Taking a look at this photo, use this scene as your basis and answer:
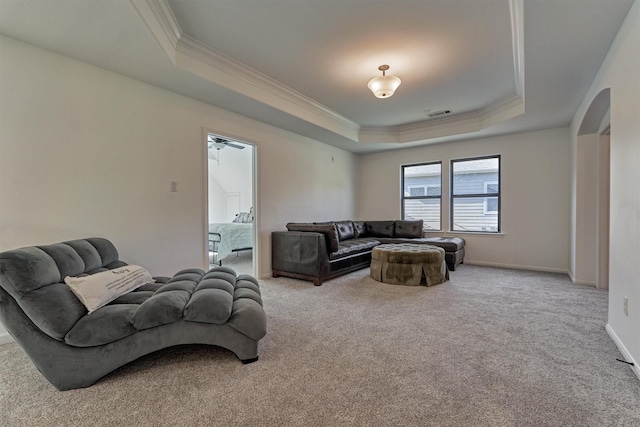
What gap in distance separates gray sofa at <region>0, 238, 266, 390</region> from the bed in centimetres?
320

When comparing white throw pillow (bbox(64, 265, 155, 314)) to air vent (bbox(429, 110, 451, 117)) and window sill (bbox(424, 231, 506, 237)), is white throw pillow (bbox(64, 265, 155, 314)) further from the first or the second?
window sill (bbox(424, 231, 506, 237))

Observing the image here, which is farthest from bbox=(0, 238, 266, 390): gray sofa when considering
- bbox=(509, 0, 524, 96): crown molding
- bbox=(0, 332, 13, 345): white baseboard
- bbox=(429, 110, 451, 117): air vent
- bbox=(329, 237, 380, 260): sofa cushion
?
bbox=(429, 110, 451, 117): air vent

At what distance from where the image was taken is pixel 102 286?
1.95 metres

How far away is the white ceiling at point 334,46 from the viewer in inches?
84.4

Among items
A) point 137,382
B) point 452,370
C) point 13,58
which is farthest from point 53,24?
point 452,370

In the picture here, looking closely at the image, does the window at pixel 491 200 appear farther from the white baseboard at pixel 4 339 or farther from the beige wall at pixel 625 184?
the white baseboard at pixel 4 339

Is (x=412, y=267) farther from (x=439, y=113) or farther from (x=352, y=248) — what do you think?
(x=439, y=113)

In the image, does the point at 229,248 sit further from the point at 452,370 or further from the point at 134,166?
the point at 452,370

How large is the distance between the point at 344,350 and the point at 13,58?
11.5ft

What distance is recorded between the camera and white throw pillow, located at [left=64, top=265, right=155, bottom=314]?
72.1 inches

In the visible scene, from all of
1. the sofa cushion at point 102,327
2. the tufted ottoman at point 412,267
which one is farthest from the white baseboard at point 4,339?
the tufted ottoman at point 412,267

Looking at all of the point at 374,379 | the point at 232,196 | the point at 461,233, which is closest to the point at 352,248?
the point at 461,233

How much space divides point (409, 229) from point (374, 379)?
4415 mm

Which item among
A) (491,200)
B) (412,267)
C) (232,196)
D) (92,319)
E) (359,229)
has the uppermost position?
(232,196)
